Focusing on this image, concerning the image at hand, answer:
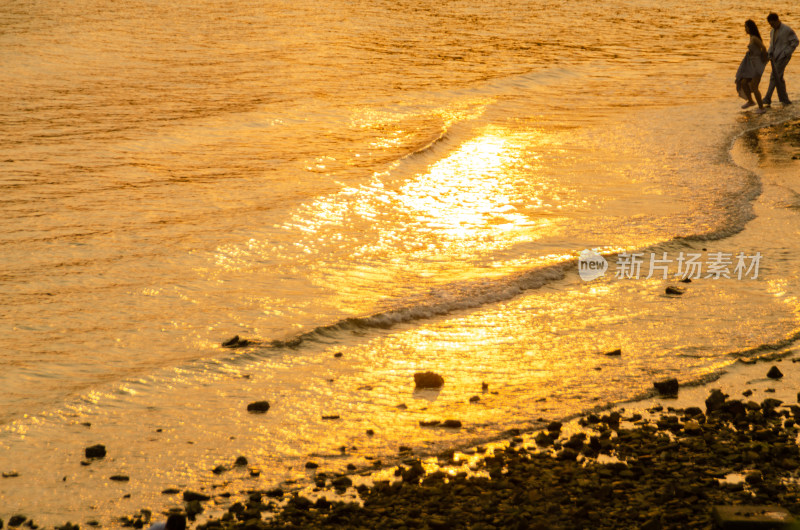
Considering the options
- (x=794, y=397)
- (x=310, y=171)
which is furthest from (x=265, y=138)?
(x=794, y=397)

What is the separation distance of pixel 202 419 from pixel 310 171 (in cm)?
836

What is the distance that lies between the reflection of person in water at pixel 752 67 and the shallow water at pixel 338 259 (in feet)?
1.57

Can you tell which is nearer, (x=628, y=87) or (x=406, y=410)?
(x=406, y=410)

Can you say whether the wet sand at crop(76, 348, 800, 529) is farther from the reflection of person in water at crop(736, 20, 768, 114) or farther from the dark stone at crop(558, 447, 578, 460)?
the reflection of person in water at crop(736, 20, 768, 114)

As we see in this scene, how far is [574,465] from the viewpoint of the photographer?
470 cm

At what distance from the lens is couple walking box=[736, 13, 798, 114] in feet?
54.4

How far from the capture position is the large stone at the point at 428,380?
603 centimetres

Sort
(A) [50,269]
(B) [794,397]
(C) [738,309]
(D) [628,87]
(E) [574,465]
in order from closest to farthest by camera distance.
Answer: (E) [574,465]
(B) [794,397]
(C) [738,309]
(A) [50,269]
(D) [628,87]

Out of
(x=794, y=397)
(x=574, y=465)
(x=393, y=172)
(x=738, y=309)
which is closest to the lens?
(x=574, y=465)

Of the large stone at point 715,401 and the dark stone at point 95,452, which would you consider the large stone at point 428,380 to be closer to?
the large stone at point 715,401

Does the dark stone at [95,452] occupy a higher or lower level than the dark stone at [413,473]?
lower

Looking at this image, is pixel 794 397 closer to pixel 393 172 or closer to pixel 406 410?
pixel 406 410

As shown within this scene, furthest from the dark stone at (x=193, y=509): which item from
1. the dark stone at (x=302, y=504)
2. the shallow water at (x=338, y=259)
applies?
the dark stone at (x=302, y=504)

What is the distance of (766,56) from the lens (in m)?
16.8
